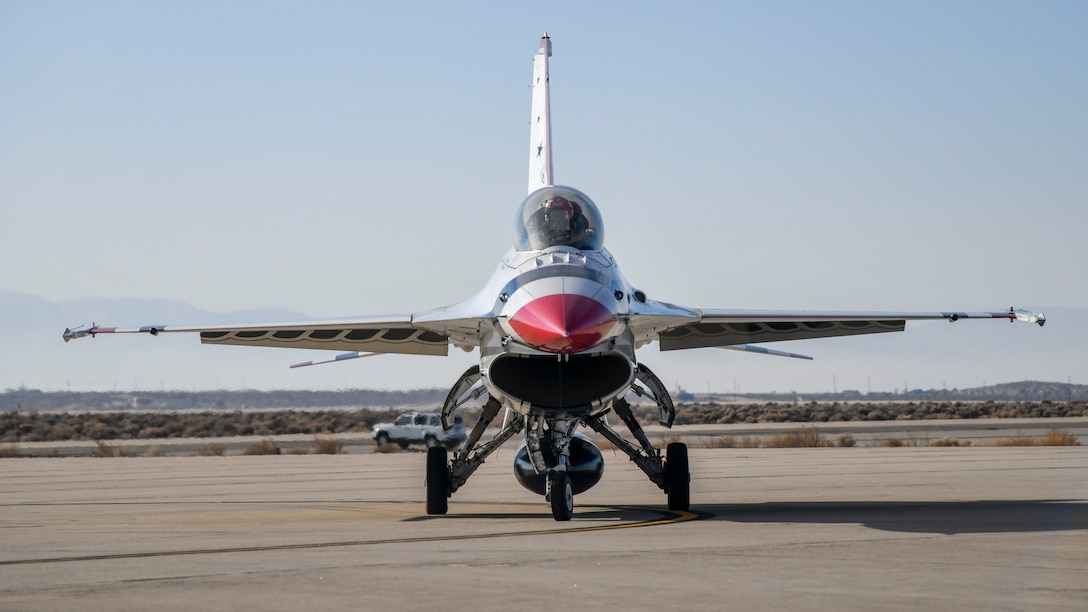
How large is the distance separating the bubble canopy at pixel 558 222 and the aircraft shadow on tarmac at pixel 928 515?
3672 millimetres

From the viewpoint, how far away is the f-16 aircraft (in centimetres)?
1305

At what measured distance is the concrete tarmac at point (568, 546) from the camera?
793 cm

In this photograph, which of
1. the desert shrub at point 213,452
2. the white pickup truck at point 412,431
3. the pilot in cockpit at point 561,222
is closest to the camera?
the pilot in cockpit at point 561,222

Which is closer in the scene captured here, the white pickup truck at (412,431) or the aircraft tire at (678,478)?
the aircraft tire at (678,478)

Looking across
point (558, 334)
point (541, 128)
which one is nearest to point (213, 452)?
point (541, 128)

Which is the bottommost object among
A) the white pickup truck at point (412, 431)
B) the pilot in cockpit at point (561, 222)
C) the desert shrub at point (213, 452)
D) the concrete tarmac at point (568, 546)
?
the concrete tarmac at point (568, 546)

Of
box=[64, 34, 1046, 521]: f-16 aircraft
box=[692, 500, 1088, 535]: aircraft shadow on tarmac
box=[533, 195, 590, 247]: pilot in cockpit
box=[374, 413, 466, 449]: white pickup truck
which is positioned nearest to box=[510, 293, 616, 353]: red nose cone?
box=[64, 34, 1046, 521]: f-16 aircraft

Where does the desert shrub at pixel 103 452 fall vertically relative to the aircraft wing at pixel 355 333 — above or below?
below

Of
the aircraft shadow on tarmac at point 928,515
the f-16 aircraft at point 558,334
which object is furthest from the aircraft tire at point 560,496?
the aircraft shadow on tarmac at point 928,515

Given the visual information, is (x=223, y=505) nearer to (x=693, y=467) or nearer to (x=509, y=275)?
(x=509, y=275)

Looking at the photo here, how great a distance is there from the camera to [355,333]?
17375 millimetres

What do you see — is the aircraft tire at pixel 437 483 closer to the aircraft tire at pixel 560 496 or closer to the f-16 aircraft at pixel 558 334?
the f-16 aircraft at pixel 558 334

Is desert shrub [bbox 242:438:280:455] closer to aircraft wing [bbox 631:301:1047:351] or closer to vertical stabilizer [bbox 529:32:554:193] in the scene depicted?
vertical stabilizer [bbox 529:32:554:193]

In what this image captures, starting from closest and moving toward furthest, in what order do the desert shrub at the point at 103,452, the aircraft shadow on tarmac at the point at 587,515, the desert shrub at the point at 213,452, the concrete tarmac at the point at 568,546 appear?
the concrete tarmac at the point at 568,546 → the aircraft shadow on tarmac at the point at 587,515 → the desert shrub at the point at 213,452 → the desert shrub at the point at 103,452
